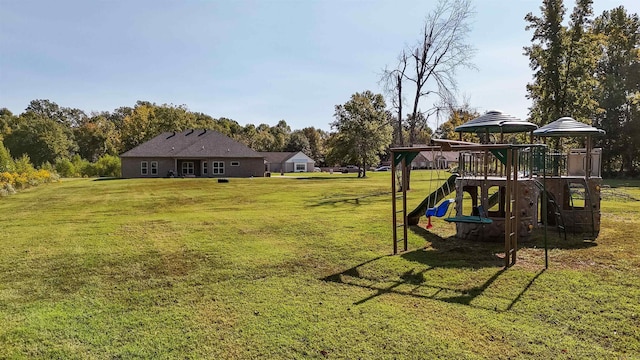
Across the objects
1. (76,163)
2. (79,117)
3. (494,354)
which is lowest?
(494,354)

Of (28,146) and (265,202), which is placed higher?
(28,146)

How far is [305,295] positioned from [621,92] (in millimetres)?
47975

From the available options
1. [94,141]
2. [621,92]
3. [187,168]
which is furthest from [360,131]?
[94,141]

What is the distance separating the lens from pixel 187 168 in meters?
40.6

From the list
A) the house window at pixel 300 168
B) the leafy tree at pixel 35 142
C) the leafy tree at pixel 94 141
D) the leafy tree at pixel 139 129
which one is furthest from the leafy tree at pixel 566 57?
the leafy tree at pixel 94 141

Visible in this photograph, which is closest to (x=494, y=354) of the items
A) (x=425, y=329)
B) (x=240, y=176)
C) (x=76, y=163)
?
(x=425, y=329)

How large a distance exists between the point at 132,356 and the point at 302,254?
4.29m

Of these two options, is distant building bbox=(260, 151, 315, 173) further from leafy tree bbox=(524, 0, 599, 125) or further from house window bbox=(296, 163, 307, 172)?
leafy tree bbox=(524, 0, 599, 125)

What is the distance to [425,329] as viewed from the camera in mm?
4641

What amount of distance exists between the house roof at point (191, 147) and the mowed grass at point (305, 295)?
30160 mm

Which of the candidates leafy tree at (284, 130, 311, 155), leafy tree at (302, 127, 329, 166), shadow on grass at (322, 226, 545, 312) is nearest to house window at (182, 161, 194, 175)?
shadow on grass at (322, 226, 545, 312)

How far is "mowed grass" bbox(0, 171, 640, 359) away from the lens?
4.26 metres

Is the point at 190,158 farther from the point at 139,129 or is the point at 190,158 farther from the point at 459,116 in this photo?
the point at 459,116

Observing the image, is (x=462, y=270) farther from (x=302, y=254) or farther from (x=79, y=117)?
(x=79, y=117)
